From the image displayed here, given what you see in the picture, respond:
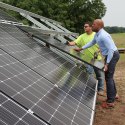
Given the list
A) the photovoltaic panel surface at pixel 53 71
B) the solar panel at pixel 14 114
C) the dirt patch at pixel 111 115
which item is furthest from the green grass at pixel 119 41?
the solar panel at pixel 14 114

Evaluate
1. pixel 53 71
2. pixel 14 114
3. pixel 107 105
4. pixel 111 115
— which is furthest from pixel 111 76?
pixel 14 114

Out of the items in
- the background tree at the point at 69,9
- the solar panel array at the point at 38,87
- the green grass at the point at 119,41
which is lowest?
the green grass at the point at 119,41

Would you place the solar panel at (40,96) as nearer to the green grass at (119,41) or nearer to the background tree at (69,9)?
the background tree at (69,9)

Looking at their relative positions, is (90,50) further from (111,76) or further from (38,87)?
(38,87)

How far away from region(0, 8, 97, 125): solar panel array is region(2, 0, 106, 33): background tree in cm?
2018

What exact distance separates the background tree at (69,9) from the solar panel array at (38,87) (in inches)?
794

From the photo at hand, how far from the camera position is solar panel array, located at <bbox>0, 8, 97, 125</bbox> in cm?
580

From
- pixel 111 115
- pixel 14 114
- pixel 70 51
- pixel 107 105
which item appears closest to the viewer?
pixel 14 114

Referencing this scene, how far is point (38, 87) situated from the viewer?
723cm

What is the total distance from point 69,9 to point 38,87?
33378 mm

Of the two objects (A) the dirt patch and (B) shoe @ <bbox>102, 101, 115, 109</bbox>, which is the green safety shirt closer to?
(A) the dirt patch

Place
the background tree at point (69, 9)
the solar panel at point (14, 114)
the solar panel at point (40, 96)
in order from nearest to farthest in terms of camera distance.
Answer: the solar panel at point (14, 114) → the solar panel at point (40, 96) → the background tree at point (69, 9)

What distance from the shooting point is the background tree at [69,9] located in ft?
112

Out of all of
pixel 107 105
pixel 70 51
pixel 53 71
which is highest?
pixel 53 71
